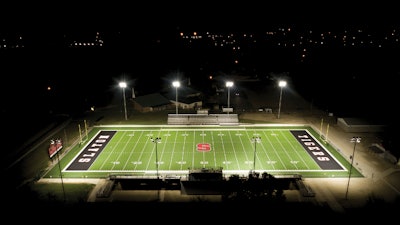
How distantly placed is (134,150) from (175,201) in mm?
12028

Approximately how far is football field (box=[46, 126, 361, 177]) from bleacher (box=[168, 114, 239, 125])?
5.64 feet

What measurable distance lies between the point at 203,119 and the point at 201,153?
11137 millimetres

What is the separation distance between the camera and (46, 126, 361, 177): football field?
29.9 m

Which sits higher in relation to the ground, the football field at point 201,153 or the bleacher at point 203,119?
the bleacher at point 203,119

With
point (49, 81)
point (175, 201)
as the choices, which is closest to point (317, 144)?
point (175, 201)

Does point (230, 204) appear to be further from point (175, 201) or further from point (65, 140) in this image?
point (65, 140)

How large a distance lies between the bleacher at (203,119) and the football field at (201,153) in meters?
1.72

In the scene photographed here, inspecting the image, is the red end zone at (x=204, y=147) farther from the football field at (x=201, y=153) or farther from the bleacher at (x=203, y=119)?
the bleacher at (x=203, y=119)

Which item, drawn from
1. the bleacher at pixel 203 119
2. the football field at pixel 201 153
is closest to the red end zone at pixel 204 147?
the football field at pixel 201 153

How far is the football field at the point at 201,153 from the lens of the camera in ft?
98.0

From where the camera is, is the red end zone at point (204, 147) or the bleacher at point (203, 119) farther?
the bleacher at point (203, 119)

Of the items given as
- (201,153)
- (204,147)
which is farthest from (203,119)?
(201,153)

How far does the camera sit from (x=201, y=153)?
3350 cm

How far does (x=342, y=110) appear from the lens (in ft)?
164
